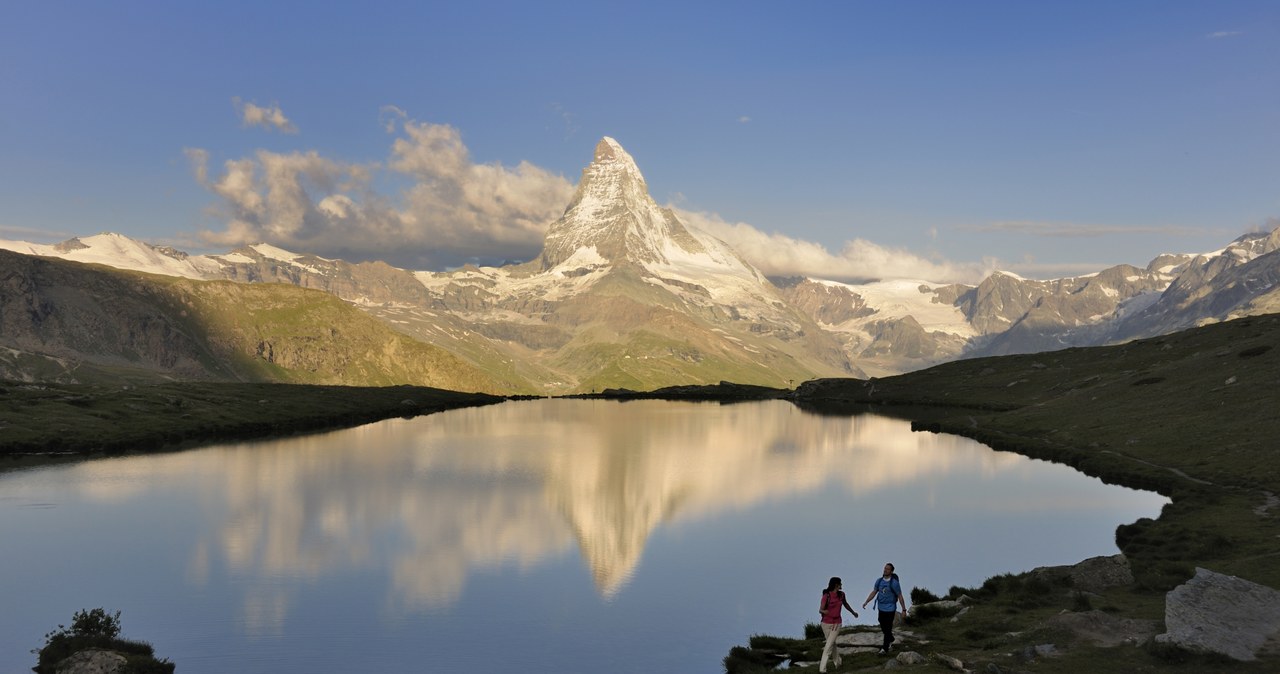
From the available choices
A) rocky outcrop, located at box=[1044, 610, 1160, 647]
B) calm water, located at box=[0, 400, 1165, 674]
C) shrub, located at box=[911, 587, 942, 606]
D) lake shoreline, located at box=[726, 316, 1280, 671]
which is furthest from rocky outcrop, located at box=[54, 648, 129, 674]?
rocky outcrop, located at box=[1044, 610, 1160, 647]

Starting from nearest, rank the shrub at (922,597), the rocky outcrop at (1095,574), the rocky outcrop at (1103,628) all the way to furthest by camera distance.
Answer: the rocky outcrop at (1103,628)
the rocky outcrop at (1095,574)
the shrub at (922,597)

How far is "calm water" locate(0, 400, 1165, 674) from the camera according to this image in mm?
41625

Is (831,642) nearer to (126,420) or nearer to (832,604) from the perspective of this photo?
(832,604)

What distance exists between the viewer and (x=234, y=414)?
17300 centimetres

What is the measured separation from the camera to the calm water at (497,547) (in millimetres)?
41625

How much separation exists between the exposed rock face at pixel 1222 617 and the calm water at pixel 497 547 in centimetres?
1904

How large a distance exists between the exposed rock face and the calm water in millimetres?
19035

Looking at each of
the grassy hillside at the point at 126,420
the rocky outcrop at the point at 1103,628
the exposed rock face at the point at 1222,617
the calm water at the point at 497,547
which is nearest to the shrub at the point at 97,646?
the calm water at the point at 497,547

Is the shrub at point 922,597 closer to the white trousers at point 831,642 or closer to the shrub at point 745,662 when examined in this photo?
the shrub at point 745,662

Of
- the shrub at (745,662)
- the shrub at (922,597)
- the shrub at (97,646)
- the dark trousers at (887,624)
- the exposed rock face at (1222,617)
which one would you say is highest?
the exposed rock face at (1222,617)

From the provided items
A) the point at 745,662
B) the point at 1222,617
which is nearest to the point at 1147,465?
the point at 1222,617

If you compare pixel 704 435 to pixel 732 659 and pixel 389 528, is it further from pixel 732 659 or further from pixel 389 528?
pixel 732 659

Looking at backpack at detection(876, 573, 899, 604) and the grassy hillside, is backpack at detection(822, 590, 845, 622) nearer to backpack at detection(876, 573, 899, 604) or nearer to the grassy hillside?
backpack at detection(876, 573, 899, 604)

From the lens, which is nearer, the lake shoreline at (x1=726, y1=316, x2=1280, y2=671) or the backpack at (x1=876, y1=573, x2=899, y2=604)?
the lake shoreline at (x1=726, y1=316, x2=1280, y2=671)
